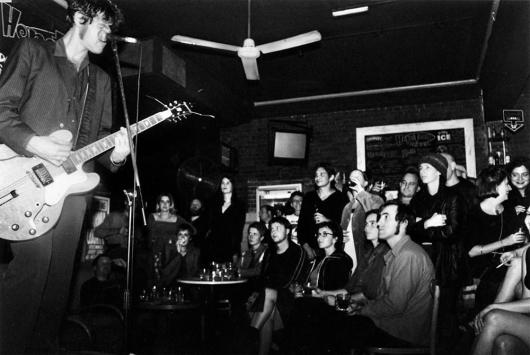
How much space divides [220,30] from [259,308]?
10.9ft

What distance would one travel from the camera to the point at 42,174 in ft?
6.52

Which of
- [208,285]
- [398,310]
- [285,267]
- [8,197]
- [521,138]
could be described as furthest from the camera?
[521,138]

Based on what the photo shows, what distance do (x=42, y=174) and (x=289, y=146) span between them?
19.7ft

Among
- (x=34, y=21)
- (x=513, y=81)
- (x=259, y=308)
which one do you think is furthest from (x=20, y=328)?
(x=513, y=81)

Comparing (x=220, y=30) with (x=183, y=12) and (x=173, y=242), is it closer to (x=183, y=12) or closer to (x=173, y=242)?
(x=183, y=12)

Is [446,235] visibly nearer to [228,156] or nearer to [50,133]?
[50,133]

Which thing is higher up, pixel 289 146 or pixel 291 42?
→ pixel 291 42

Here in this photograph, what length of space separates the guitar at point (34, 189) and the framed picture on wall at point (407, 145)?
5.87 m

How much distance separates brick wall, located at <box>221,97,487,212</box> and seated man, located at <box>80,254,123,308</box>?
3.51 metres

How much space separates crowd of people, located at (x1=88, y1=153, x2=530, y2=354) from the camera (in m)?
2.62

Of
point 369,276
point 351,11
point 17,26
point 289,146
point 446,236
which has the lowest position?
point 369,276

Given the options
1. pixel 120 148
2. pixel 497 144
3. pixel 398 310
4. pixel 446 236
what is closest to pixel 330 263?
pixel 446 236

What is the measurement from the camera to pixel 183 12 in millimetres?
4871

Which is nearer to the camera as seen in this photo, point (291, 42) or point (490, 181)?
point (490, 181)
